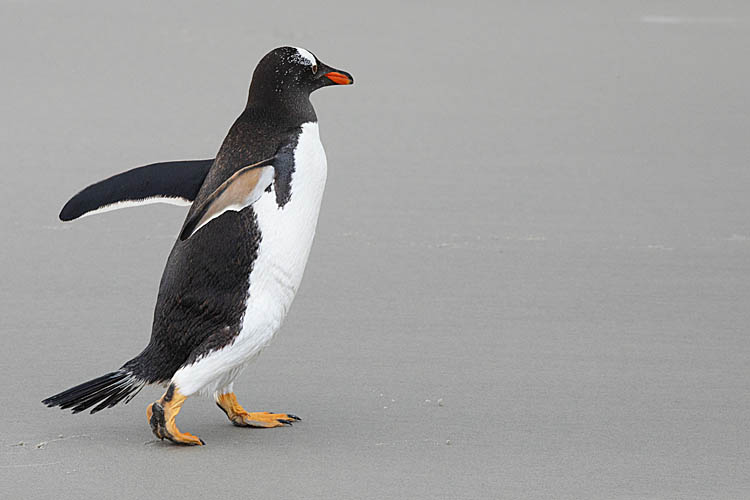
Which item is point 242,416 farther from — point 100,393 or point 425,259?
point 425,259

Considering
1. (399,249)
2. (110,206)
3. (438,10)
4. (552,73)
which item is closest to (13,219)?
(399,249)

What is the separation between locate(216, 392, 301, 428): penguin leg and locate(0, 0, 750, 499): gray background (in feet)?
0.16

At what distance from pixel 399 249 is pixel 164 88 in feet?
12.5

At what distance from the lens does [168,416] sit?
3.39m

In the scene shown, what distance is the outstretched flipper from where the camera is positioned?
3324mm

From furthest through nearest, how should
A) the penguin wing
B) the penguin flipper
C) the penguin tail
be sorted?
the penguin wing
the penguin tail
the penguin flipper

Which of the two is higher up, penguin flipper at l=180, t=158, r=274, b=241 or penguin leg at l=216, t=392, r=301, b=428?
penguin flipper at l=180, t=158, r=274, b=241

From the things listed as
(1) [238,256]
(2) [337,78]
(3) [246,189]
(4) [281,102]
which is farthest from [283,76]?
(1) [238,256]

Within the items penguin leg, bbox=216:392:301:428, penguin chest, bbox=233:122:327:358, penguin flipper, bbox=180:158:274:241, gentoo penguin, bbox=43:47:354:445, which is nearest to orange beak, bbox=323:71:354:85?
gentoo penguin, bbox=43:47:354:445

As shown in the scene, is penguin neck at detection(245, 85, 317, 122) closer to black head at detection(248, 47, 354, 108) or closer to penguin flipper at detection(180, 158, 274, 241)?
black head at detection(248, 47, 354, 108)

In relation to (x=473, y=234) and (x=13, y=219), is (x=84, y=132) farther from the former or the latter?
(x=473, y=234)

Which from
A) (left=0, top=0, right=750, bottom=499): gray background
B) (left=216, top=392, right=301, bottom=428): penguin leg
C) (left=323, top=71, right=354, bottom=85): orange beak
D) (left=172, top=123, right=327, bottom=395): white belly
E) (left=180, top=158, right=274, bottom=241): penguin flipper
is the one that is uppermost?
(left=323, top=71, right=354, bottom=85): orange beak

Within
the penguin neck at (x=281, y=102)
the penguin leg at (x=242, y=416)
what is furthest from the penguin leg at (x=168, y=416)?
the penguin neck at (x=281, y=102)

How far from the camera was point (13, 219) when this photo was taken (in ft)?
20.1
